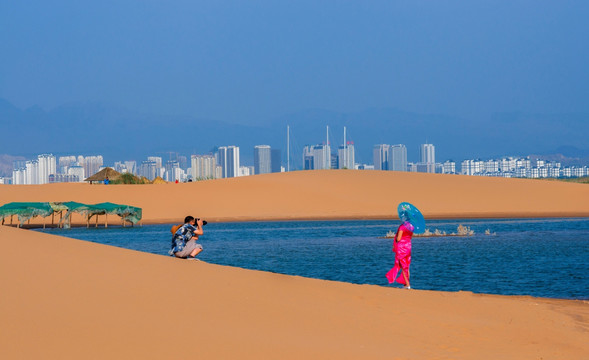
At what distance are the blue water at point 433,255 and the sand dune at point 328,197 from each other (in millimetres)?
19812

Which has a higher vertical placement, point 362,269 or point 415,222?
point 415,222

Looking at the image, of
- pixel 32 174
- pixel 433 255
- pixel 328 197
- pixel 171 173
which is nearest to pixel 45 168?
pixel 32 174

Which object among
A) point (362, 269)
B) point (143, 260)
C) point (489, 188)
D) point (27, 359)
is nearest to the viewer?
point (27, 359)

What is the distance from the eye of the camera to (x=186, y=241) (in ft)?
54.2

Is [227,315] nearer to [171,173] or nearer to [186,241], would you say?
[186,241]

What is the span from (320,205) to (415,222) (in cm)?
5307

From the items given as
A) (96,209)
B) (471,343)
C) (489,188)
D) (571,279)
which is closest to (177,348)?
(471,343)

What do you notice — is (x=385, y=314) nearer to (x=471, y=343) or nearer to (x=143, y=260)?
(x=471, y=343)

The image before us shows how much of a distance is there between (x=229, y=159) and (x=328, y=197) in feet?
410

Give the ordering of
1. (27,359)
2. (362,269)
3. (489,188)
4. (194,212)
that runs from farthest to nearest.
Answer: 1. (489,188)
2. (194,212)
3. (362,269)
4. (27,359)

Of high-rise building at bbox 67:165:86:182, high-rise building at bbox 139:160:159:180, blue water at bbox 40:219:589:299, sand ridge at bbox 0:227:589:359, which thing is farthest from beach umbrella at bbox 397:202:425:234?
high-rise building at bbox 139:160:159:180

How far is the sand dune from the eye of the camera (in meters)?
65.2

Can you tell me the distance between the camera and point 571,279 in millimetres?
20266

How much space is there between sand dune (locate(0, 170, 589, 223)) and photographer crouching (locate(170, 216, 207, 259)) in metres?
45.5
